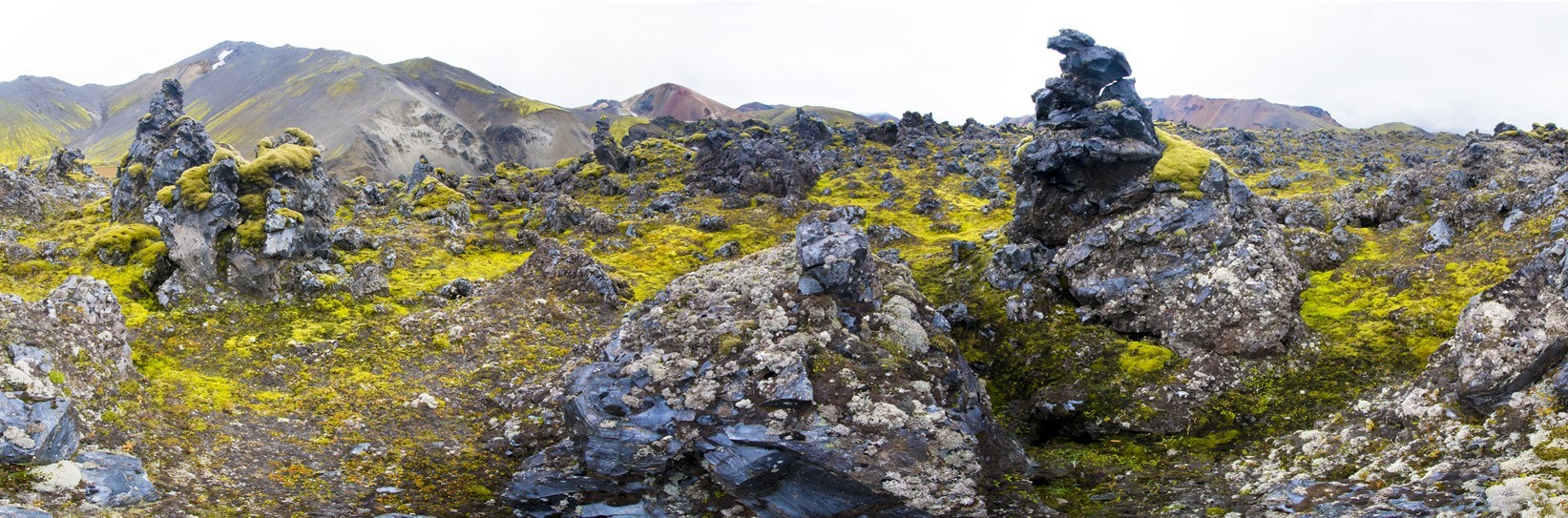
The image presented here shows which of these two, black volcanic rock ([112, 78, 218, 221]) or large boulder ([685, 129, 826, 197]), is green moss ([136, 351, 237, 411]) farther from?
large boulder ([685, 129, 826, 197])

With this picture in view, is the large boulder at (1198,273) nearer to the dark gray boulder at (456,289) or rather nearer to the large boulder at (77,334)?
the dark gray boulder at (456,289)

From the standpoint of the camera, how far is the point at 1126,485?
13.6m

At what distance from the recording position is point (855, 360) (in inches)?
589

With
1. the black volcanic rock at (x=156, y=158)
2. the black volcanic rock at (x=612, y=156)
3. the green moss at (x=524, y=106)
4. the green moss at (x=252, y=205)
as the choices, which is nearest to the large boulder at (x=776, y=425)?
the green moss at (x=252, y=205)

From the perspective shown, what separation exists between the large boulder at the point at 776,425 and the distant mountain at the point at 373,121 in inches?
4164

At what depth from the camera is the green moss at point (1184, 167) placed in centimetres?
2150

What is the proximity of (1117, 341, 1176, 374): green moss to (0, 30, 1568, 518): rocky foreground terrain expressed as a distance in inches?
4.4

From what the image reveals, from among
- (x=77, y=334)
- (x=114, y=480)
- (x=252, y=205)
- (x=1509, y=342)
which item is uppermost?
(x=252, y=205)

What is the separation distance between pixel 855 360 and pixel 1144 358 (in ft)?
25.6

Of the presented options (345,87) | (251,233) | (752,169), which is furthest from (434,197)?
(345,87)

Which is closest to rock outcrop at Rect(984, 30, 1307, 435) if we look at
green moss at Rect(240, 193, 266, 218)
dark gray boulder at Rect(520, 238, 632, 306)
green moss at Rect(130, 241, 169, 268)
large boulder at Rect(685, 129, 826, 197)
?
dark gray boulder at Rect(520, 238, 632, 306)

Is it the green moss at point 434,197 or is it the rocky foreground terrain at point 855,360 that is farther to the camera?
the green moss at point 434,197

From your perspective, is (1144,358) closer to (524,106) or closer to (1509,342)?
(1509,342)

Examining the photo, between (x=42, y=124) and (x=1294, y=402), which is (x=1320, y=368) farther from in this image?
(x=42, y=124)
